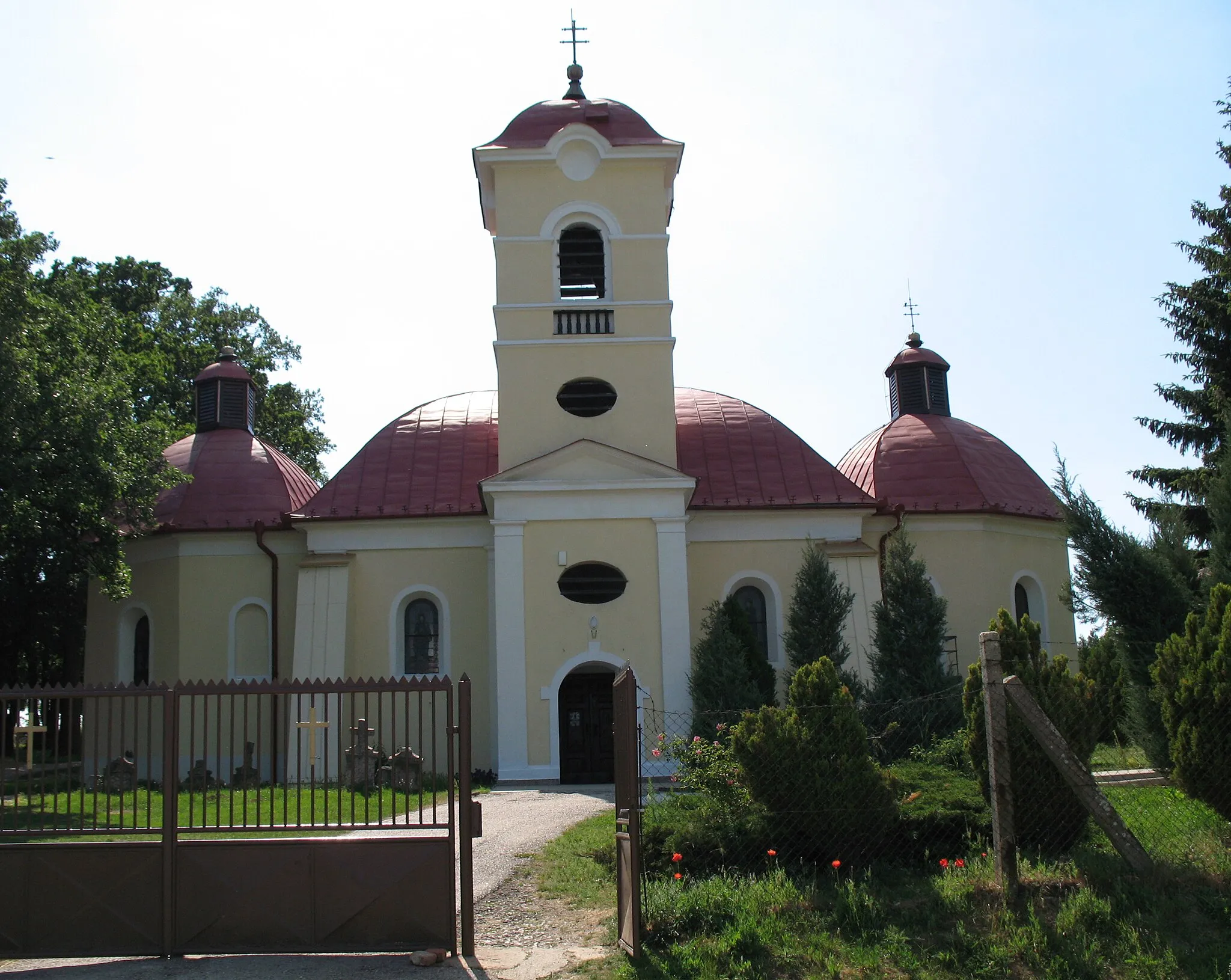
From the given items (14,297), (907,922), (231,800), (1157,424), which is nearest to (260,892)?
(231,800)

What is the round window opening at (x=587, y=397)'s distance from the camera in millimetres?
22750

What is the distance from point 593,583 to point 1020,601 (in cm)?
1041

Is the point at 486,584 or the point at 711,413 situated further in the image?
the point at 711,413

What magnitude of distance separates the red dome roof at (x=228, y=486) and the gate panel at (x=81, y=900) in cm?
1671

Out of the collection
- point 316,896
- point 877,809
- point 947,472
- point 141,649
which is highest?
point 947,472

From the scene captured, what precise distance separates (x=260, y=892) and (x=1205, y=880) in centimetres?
704

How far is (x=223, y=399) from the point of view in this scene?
28.8 m

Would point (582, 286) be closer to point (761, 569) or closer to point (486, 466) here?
point (486, 466)

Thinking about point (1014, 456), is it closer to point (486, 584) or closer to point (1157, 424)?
point (1157, 424)

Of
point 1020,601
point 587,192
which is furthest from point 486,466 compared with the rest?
point 1020,601

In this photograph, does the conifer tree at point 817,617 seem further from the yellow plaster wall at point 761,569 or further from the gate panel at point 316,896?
the gate panel at point 316,896

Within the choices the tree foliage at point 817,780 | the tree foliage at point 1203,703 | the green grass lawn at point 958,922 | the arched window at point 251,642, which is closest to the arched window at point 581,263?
the arched window at point 251,642

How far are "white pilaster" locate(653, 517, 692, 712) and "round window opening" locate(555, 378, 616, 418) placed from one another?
262 centimetres

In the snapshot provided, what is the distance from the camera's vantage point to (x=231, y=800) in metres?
8.35
